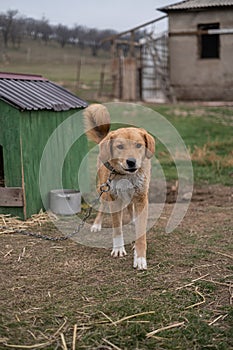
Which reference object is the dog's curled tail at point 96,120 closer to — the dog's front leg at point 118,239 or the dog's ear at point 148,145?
the dog's ear at point 148,145

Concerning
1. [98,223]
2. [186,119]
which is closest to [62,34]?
[186,119]

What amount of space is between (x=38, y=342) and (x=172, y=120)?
13889mm

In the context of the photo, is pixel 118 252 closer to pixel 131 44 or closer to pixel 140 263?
pixel 140 263

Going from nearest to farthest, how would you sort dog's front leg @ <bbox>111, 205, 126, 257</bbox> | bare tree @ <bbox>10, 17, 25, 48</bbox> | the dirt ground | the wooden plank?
the dirt ground < dog's front leg @ <bbox>111, 205, 126, 257</bbox> < the wooden plank < bare tree @ <bbox>10, 17, 25, 48</bbox>

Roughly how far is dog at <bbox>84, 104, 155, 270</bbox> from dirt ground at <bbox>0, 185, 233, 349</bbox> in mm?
209

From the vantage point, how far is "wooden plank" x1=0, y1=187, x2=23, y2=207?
22.9 feet

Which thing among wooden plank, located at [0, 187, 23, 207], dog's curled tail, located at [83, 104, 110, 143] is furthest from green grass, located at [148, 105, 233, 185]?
dog's curled tail, located at [83, 104, 110, 143]

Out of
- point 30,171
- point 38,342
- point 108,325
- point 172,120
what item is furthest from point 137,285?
point 172,120

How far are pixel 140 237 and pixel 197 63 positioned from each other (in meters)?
17.0

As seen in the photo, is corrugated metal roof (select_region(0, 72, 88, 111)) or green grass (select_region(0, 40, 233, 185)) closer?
corrugated metal roof (select_region(0, 72, 88, 111))

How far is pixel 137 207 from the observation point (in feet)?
18.3

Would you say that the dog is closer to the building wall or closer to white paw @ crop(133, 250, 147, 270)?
white paw @ crop(133, 250, 147, 270)

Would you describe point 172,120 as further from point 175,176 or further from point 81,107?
point 81,107

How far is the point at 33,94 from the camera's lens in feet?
24.7
